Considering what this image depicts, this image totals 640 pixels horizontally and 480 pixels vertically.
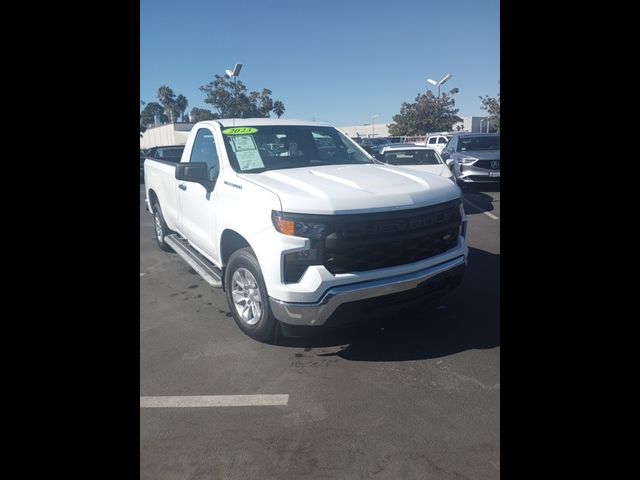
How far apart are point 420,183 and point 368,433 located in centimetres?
197

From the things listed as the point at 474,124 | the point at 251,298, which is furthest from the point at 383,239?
the point at 474,124

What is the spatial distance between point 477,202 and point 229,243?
26.9 feet

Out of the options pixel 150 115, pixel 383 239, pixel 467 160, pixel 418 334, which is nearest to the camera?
pixel 383 239

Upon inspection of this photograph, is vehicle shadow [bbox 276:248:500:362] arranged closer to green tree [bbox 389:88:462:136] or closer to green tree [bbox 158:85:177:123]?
green tree [bbox 389:88:462:136]

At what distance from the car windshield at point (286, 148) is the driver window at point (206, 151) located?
10.4 inches

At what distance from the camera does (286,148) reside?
437cm

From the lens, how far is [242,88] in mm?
20984

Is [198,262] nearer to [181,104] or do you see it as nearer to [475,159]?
[475,159]

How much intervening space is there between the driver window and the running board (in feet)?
2.97

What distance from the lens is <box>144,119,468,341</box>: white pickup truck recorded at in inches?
113

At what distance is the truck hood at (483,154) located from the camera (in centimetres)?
1098

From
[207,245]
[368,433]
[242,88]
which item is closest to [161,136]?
[242,88]
